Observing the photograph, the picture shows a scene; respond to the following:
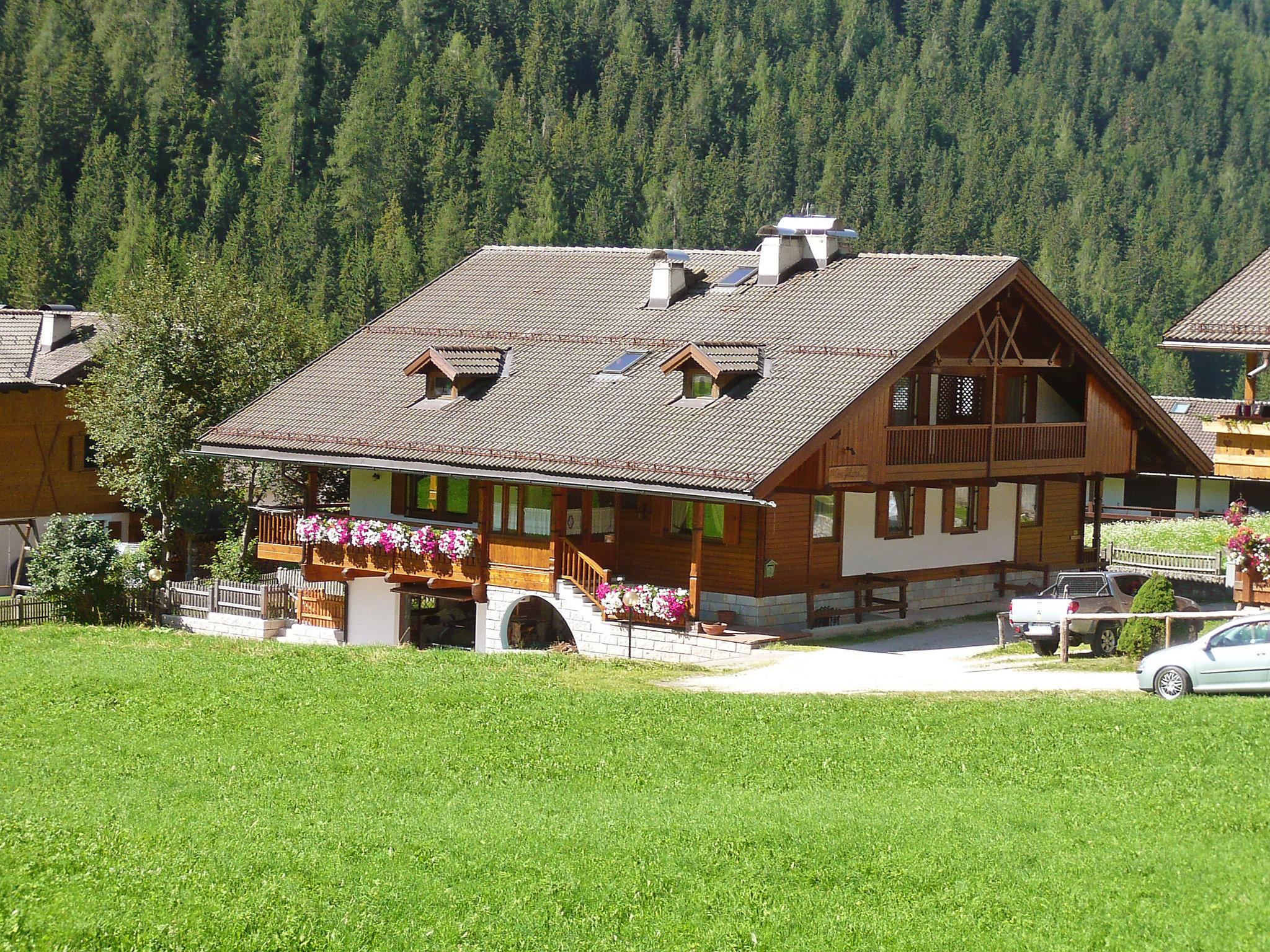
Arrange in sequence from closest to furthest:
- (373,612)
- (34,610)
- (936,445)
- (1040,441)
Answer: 1. (936,445)
2. (1040,441)
3. (373,612)
4. (34,610)

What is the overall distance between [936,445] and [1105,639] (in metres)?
7.15

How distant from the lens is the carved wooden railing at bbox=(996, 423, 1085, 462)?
116ft

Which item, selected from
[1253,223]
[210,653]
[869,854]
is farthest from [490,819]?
[1253,223]

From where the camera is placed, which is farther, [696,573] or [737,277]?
[737,277]

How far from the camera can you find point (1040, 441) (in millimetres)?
36094

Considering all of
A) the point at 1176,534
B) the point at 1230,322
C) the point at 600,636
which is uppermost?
the point at 1230,322

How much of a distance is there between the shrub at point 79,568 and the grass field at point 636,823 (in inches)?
627

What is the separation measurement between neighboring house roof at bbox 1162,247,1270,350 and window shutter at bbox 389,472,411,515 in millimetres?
16496

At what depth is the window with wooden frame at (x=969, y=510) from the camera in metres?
36.2

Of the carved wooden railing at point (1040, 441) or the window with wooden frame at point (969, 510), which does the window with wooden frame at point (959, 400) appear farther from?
the window with wooden frame at point (969, 510)

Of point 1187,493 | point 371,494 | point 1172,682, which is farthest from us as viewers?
point 1187,493

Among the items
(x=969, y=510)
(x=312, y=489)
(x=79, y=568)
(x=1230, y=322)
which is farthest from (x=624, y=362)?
(x=79, y=568)

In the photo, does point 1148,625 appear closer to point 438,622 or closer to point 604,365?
point 604,365

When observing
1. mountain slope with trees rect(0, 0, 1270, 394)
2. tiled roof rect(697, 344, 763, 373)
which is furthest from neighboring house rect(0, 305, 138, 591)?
mountain slope with trees rect(0, 0, 1270, 394)
